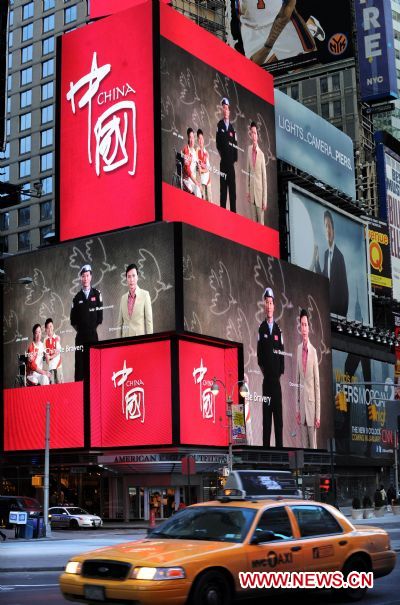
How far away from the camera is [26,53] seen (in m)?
107

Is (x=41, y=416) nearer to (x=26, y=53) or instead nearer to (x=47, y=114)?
(x=47, y=114)

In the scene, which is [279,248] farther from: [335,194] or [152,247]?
[152,247]

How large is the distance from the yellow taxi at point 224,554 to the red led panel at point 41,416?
50459 millimetres

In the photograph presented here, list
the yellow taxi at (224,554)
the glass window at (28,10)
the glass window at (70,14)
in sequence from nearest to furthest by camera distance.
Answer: the yellow taxi at (224,554), the glass window at (70,14), the glass window at (28,10)

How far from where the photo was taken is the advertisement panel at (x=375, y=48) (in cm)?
10819

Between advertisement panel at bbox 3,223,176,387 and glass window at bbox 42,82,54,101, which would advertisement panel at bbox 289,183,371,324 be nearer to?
advertisement panel at bbox 3,223,176,387

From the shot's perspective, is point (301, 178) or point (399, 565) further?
point (301, 178)

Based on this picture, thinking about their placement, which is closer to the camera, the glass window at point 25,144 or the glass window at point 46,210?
the glass window at point 46,210

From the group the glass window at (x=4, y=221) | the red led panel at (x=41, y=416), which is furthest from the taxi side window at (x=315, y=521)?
the glass window at (x=4, y=221)

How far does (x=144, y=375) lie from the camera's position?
61.7 m

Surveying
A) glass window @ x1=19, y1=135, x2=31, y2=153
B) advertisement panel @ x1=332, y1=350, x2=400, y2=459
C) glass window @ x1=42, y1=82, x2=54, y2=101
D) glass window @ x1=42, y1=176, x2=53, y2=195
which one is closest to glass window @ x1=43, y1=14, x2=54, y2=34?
glass window @ x1=42, y1=82, x2=54, y2=101

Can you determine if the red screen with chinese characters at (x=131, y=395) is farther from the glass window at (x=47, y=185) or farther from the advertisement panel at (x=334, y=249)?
the glass window at (x=47, y=185)

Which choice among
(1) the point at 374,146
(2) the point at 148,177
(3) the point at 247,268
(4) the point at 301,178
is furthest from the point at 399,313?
(2) the point at 148,177

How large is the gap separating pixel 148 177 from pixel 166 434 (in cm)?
1795
